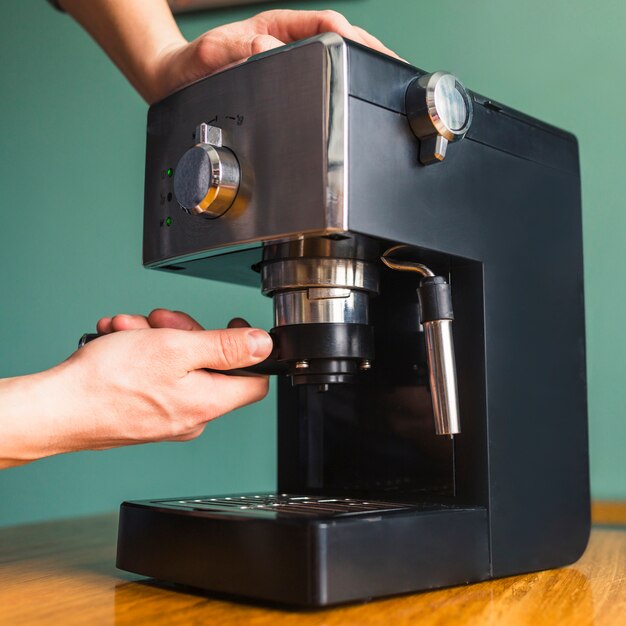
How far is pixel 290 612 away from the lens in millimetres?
511

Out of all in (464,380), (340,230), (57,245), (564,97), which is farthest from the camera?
(57,245)

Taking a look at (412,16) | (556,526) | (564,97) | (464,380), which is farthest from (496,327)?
(412,16)

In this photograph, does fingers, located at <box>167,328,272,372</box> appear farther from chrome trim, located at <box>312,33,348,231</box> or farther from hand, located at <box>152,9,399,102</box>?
hand, located at <box>152,9,399,102</box>

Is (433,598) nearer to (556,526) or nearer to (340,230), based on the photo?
(556,526)

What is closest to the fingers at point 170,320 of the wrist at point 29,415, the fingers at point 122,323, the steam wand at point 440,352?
the fingers at point 122,323

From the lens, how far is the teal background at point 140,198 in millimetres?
1068

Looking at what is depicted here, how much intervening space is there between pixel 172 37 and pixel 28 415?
49 cm

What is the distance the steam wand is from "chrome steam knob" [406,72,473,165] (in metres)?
0.08

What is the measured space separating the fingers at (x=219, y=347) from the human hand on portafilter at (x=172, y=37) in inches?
8.9

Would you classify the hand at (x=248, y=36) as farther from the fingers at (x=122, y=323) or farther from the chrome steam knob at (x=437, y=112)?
the fingers at (x=122, y=323)

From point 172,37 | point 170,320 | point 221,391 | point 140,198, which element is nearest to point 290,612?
point 221,391

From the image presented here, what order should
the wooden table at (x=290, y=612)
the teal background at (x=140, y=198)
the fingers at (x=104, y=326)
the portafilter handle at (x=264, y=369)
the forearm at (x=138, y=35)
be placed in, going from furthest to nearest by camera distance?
the teal background at (x=140, y=198), the forearm at (x=138, y=35), the fingers at (x=104, y=326), the portafilter handle at (x=264, y=369), the wooden table at (x=290, y=612)

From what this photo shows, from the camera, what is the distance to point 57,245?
1.35m

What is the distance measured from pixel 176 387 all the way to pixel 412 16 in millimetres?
797
